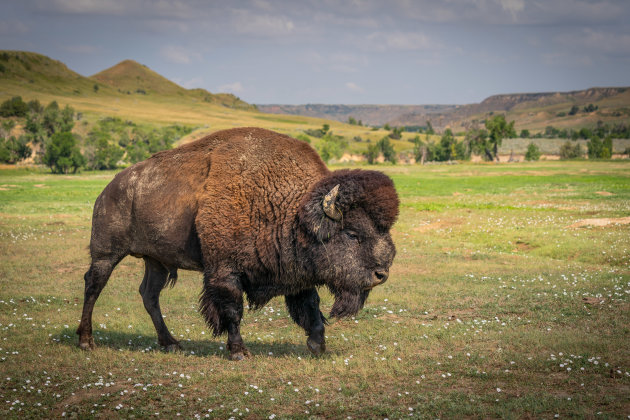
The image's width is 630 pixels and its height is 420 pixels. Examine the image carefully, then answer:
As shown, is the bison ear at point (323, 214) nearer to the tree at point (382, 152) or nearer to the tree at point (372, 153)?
the tree at point (372, 153)

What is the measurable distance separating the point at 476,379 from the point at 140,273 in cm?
1174

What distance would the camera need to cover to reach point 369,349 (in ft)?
30.0

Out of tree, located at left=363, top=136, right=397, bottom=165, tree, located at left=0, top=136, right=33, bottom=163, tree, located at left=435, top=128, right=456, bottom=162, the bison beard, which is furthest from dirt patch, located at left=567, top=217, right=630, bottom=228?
tree, located at left=435, top=128, right=456, bottom=162

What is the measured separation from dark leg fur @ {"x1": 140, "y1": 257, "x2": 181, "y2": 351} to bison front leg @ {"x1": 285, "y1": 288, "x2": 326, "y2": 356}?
2169 mm

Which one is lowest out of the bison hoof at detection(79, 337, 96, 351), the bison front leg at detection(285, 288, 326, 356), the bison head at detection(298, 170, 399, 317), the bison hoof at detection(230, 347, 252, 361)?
the bison hoof at detection(79, 337, 96, 351)

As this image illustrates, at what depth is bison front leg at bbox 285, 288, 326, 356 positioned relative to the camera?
8.93m

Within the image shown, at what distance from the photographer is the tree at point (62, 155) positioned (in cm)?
8360

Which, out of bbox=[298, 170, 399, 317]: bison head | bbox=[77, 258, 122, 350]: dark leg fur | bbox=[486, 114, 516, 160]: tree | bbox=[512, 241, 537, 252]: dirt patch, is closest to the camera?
bbox=[298, 170, 399, 317]: bison head

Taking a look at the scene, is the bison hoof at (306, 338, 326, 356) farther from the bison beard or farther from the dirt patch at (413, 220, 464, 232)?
the dirt patch at (413, 220, 464, 232)

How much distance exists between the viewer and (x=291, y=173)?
29.1 ft

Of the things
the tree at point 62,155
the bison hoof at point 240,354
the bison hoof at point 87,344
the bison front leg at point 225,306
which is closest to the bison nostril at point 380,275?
the bison front leg at point 225,306

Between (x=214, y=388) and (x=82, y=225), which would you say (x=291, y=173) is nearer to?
(x=214, y=388)

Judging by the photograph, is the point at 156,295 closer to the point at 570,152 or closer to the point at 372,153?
the point at 372,153

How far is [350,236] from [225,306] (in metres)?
2.28
